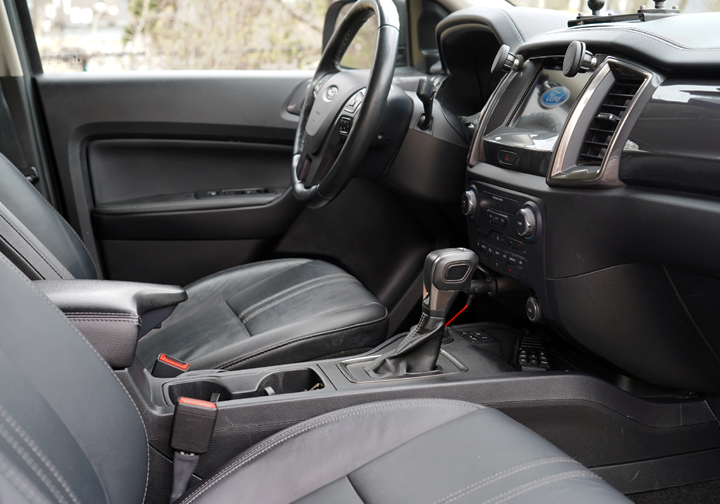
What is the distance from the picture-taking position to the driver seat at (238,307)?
120 centimetres

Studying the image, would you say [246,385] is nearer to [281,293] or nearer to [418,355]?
[418,355]

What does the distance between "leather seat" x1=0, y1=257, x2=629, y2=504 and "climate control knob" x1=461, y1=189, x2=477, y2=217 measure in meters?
0.55

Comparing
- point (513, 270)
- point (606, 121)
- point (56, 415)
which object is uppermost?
point (606, 121)

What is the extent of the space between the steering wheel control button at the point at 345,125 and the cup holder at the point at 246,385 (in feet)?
1.91

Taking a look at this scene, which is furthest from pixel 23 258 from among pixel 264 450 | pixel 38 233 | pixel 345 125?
pixel 345 125

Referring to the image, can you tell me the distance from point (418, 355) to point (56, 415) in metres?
0.72

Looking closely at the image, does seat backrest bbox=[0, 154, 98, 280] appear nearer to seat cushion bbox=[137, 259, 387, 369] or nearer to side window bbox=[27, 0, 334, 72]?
seat cushion bbox=[137, 259, 387, 369]

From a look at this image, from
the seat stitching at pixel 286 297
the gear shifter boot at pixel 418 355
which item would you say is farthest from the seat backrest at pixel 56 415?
the seat stitching at pixel 286 297

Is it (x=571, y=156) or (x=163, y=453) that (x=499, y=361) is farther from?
(x=163, y=453)

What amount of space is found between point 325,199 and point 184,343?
0.45m

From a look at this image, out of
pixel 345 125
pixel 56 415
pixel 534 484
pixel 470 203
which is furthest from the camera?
pixel 345 125

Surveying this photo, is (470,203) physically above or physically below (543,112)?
below

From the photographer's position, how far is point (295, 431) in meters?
0.94

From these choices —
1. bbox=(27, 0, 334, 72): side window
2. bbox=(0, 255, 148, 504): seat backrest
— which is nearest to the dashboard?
bbox=(0, 255, 148, 504): seat backrest
